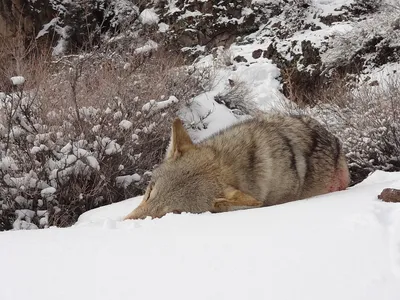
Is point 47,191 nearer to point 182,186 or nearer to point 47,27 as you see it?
point 182,186

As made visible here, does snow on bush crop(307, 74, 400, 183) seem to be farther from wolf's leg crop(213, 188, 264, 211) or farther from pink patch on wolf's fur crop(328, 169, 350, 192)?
wolf's leg crop(213, 188, 264, 211)

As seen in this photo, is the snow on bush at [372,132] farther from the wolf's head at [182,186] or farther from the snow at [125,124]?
the wolf's head at [182,186]

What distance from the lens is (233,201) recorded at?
10.0ft

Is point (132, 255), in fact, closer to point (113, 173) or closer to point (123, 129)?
point (113, 173)

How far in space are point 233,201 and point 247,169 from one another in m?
0.47

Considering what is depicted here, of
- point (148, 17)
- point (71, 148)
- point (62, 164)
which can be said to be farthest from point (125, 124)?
point (148, 17)

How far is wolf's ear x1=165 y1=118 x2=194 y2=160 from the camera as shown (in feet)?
11.4

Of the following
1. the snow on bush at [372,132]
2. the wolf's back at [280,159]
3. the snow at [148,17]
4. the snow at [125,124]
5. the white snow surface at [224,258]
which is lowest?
the snow on bush at [372,132]

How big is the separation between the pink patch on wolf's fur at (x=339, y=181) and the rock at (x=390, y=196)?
3.65 feet

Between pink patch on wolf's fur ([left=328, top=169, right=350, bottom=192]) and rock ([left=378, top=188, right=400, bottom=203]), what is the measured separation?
111 centimetres

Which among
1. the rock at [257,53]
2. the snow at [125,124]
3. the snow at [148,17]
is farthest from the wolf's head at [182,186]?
the snow at [148,17]

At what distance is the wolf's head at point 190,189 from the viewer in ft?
10.00

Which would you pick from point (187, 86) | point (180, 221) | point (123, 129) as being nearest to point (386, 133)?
point (123, 129)

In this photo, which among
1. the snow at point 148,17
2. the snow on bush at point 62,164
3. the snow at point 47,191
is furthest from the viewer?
the snow at point 148,17
